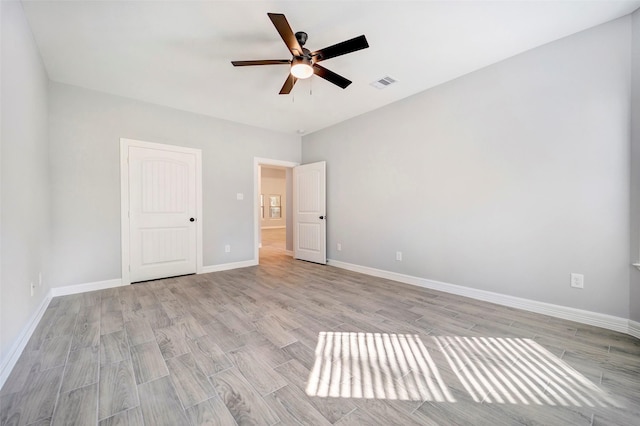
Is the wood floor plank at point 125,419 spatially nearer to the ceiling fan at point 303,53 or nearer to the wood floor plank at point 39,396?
the wood floor plank at point 39,396

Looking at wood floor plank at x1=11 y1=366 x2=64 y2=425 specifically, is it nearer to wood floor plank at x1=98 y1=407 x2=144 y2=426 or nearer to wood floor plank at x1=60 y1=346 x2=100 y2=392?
wood floor plank at x1=60 y1=346 x2=100 y2=392

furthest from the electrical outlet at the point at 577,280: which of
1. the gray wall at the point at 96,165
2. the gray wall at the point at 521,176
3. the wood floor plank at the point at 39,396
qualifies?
the gray wall at the point at 96,165

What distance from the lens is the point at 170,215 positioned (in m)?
4.00

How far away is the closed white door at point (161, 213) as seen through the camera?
3709 millimetres

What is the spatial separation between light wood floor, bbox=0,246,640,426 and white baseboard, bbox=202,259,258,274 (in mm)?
1363

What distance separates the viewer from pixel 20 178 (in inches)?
80.5

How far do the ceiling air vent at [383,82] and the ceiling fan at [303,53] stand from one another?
0.77 m

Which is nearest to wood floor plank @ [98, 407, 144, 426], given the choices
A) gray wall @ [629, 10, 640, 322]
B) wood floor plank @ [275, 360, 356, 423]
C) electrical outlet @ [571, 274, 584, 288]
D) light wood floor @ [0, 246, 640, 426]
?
light wood floor @ [0, 246, 640, 426]

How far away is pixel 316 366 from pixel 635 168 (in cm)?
308

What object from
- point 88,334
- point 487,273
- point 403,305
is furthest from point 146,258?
point 487,273

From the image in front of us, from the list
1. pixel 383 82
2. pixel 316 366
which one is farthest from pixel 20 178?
pixel 383 82

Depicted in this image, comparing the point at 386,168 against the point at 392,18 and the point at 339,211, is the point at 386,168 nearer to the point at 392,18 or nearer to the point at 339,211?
the point at 339,211

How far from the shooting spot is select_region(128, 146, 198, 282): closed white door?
3709mm

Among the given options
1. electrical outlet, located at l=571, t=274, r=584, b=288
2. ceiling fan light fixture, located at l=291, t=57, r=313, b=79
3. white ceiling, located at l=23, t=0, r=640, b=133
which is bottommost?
electrical outlet, located at l=571, t=274, r=584, b=288
